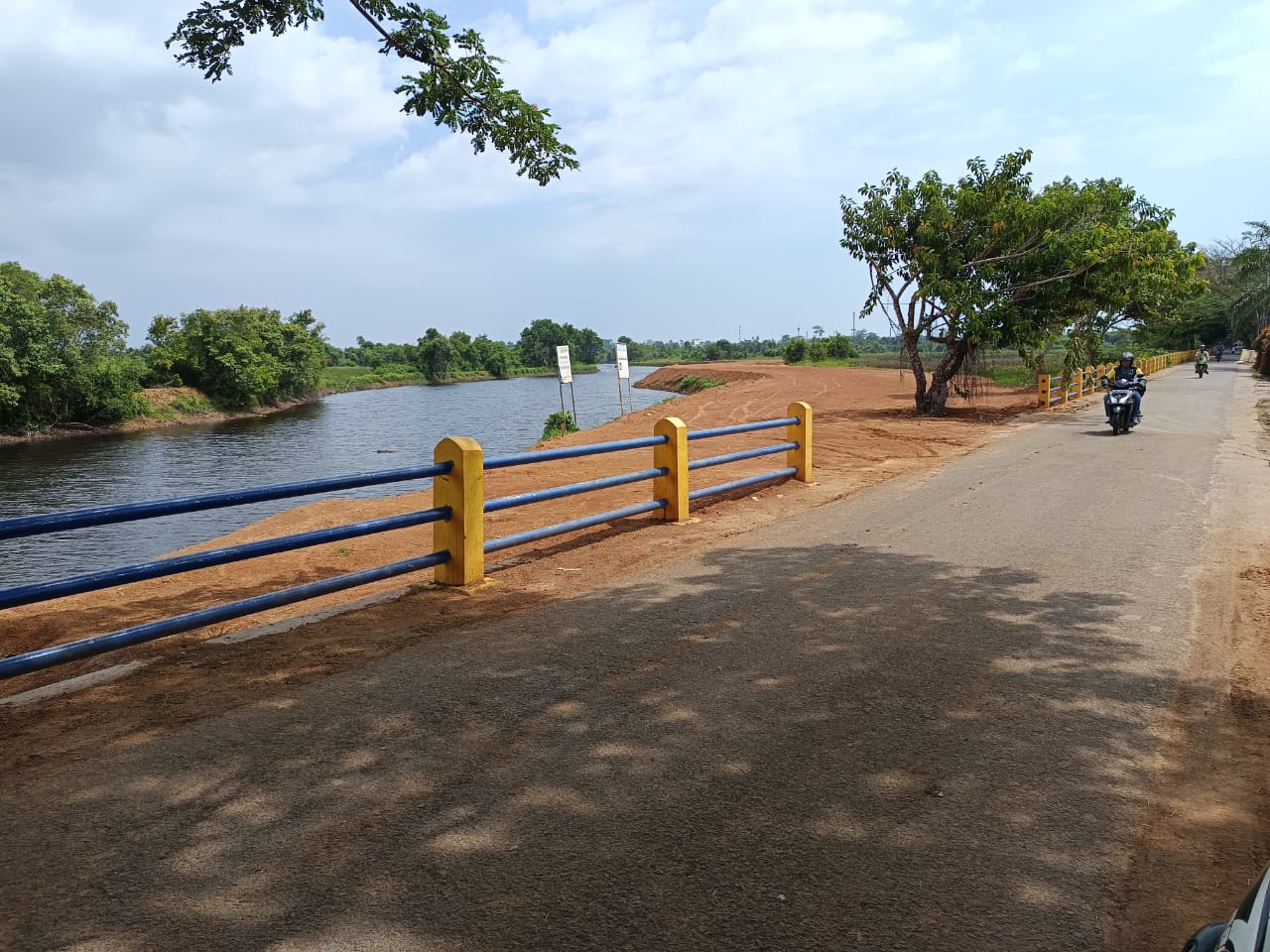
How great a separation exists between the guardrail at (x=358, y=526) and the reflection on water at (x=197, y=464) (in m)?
10.6

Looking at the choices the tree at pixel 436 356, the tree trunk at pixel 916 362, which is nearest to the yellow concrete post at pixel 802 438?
the tree trunk at pixel 916 362

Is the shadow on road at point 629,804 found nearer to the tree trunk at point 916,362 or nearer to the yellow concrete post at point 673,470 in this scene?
the yellow concrete post at point 673,470

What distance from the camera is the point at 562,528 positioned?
7348 mm

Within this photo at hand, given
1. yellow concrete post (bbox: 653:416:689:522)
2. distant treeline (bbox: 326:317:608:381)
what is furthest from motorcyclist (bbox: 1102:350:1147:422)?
distant treeline (bbox: 326:317:608:381)

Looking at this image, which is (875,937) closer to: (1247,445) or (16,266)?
(1247,445)

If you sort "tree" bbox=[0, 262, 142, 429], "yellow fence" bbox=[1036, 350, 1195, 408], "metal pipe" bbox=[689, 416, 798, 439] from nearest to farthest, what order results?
"metal pipe" bbox=[689, 416, 798, 439] < "yellow fence" bbox=[1036, 350, 1195, 408] < "tree" bbox=[0, 262, 142, 429]

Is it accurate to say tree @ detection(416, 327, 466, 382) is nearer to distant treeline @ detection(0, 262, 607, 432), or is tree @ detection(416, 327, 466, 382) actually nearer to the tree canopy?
distant treeline @ detection(0, 262, 607, 432)

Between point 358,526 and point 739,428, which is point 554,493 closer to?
point 358,526

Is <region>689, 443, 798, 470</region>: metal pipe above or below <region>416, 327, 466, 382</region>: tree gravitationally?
below

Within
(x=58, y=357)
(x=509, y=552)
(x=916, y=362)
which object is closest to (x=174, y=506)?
(x=509, y=552)

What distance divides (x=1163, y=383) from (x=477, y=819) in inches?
1574

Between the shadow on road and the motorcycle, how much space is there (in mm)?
13568

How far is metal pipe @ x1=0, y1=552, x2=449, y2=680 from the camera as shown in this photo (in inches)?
160

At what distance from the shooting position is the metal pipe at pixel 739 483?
364 inches
